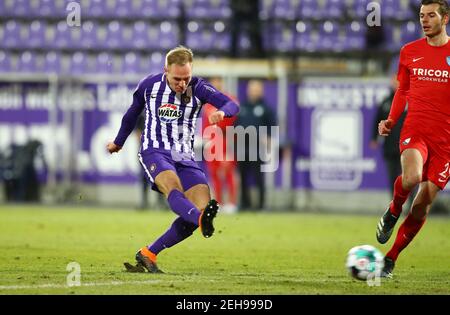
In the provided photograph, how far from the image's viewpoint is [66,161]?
67.9 feet

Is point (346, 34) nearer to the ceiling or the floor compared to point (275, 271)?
nearer to the ceiling

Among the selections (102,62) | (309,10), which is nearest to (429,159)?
(309,10)

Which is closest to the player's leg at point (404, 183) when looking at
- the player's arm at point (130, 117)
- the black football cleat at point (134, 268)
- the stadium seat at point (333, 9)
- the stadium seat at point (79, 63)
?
the black football cleat at point (134, 268)

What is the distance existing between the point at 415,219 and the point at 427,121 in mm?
858

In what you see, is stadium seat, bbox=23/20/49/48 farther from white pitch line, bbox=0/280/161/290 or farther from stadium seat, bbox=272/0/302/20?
white pitch line, bbox=0/280/161/290

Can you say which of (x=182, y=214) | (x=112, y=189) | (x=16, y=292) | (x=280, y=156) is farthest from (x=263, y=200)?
(x=16, y=292)

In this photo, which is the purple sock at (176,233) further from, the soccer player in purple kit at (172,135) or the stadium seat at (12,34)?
the stadium seat at (12,34)

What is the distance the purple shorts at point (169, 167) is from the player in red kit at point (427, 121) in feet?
5.72

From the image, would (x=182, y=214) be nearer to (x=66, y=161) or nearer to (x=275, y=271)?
(x=275, y=271)

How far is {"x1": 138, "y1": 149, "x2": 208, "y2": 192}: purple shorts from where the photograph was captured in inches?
351

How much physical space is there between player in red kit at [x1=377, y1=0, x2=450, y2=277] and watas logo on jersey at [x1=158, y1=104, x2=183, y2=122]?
1.86 metres

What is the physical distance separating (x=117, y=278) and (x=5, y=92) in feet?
43.6

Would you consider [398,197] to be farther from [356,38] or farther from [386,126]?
[356,38]

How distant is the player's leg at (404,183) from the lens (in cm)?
864
